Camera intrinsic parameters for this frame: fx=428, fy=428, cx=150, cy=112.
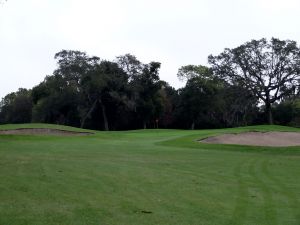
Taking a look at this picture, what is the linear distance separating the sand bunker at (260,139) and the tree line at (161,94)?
2935 centimetres

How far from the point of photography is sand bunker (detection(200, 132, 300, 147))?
33969 millimetres

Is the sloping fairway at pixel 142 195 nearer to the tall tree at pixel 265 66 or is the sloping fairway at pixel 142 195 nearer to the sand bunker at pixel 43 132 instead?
the sand bunker at pixel 43 132

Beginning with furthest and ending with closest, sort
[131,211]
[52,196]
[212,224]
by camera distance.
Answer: [52,196] → [131,211] → [212,224]

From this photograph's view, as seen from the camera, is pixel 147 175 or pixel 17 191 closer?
pixel 17 191

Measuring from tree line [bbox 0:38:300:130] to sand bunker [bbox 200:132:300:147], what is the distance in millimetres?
29354

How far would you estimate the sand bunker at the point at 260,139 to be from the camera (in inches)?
1337

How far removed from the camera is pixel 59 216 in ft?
22.7

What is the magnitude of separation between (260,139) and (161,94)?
44778mm

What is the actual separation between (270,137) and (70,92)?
46.0 metres

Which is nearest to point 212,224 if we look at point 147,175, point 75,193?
point 75,193

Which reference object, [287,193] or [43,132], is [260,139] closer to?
[43,132]

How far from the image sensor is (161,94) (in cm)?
8038

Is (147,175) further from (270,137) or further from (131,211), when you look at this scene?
(270,137)

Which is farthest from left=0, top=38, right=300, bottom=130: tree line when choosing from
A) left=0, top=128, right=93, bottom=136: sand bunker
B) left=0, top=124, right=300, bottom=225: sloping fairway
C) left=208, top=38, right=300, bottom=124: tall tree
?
left=0, top=124, right=300, bottom=225: sloping fairway
